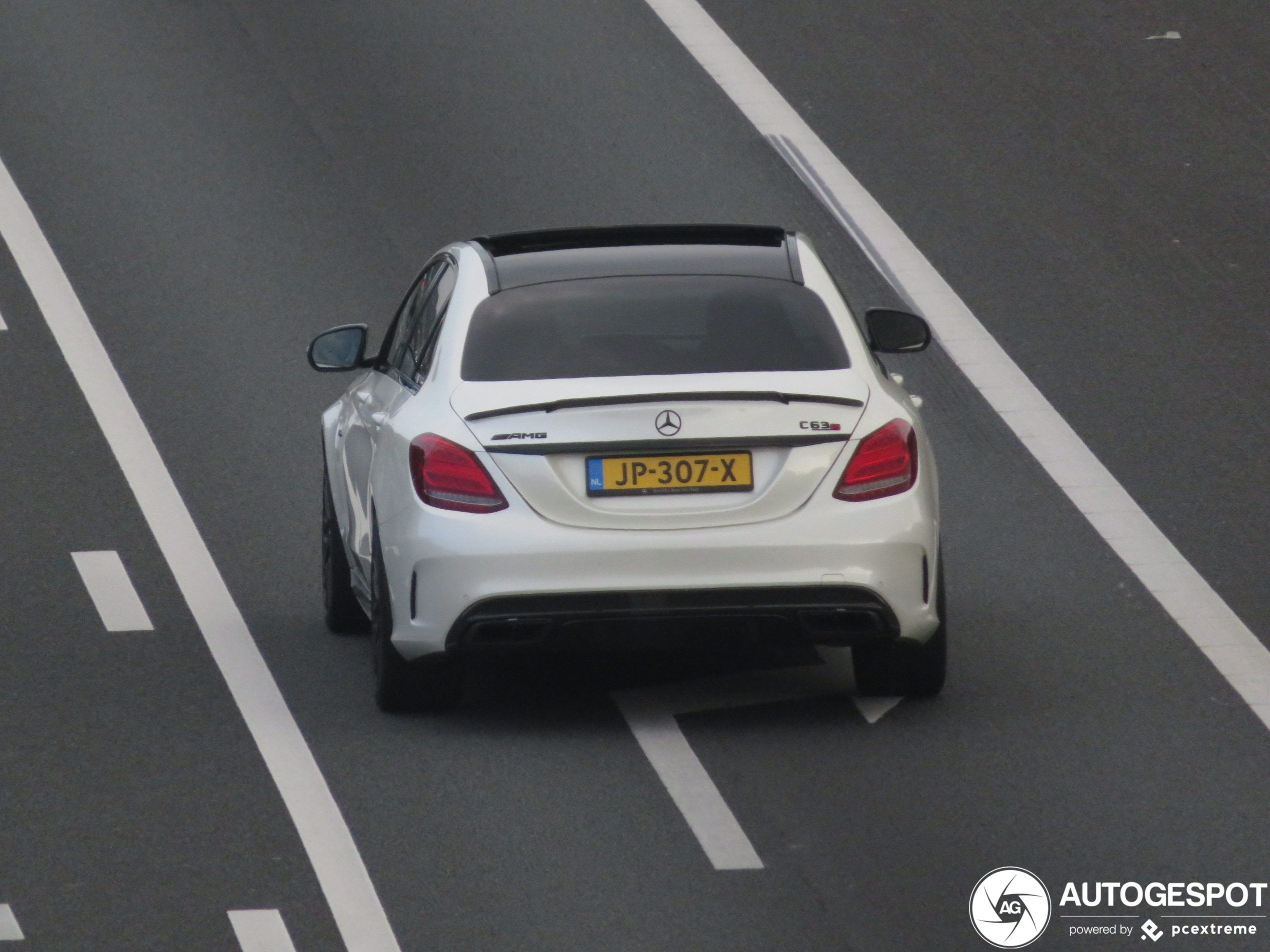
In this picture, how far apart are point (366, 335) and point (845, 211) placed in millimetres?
7234

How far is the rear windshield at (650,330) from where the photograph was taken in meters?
8.70

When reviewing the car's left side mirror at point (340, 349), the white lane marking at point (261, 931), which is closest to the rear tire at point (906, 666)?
the car's left side mirror at point (340, 349)

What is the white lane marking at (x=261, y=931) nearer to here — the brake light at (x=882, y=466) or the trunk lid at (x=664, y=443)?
the trunk lid at (x=664, y=443)

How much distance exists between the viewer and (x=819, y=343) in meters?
8.84

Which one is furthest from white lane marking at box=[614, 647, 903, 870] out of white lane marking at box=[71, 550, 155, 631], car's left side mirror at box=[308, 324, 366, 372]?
white lane marking at box=[71, 550, 155, 631]

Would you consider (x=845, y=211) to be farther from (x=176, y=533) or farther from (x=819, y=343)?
(x=819, y=343)

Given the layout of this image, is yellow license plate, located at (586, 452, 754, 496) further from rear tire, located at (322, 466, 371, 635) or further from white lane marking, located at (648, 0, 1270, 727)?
white lane marking, located at (648, 0, 1270, 727)

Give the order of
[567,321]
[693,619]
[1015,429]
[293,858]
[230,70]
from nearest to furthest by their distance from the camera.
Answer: [293,858], [693,619], [567,321], [1015,429], [230,70]

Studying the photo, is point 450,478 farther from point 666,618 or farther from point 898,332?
point 898,332

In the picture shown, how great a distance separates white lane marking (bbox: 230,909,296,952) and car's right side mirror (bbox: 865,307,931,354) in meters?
4.02

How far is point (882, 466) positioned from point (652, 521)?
0.81 meters

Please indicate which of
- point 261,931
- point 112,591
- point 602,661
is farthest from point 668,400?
point 112,591

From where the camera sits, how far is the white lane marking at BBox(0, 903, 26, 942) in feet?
21.7

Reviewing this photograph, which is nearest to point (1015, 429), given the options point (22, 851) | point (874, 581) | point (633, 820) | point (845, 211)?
point (845, 211)
